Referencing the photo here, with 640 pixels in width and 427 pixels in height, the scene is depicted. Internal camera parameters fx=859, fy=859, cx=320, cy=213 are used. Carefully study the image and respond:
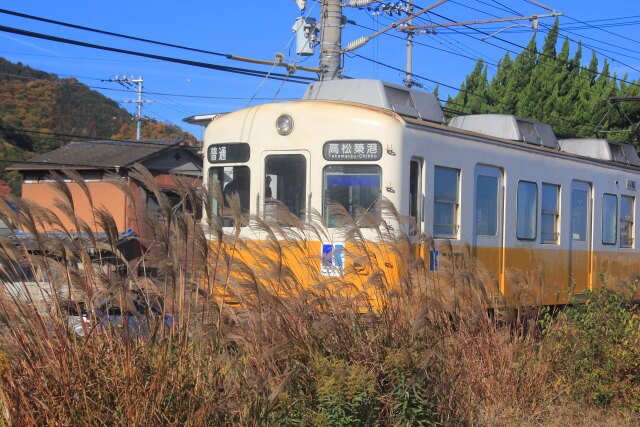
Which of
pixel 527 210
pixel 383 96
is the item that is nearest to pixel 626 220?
pixel 527 210

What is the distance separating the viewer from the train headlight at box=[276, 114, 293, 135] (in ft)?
30.8

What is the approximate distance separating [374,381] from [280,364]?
0.59m

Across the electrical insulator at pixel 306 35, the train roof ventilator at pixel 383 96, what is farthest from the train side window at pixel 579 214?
the electrical insulator at pixel 306 35

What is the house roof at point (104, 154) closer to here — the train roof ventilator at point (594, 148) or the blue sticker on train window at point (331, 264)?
the train roof ventilator at point (594, 148)

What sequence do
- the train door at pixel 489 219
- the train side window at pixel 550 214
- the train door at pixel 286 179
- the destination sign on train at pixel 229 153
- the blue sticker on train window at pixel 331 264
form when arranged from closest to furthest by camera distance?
1. the blue sticker on train window at pixel 331 264
2. the train door at pixel 286 179
3. the destination sign on train at pixel 229 153
4. the train door at pixel 489 219
5. the train side window at pixel 550 214

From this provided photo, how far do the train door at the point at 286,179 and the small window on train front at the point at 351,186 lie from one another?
255 millimetres

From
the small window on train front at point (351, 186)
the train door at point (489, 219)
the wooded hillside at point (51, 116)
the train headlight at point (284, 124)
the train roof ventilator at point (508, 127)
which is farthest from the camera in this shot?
the wooded hillside at point (51, 116)

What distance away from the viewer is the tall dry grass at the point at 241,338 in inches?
166

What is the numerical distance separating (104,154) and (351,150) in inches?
954

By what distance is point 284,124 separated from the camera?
9.45m

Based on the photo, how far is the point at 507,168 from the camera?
416 inches

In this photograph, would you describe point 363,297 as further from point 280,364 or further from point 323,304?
point 280,364

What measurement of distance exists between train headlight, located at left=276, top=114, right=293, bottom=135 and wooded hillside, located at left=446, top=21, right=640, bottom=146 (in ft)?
62.8

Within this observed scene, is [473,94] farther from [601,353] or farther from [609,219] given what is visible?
[601,353]
